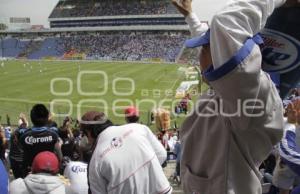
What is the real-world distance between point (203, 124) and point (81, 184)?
270cm

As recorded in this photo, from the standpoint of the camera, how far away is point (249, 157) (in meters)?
1.73

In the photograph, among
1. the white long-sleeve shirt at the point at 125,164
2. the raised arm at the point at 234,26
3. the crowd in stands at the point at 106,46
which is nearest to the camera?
the raised arm at the point at 234,26

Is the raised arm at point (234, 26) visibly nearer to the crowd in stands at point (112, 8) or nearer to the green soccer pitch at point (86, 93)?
the green soccer pitch at point (86, 93)

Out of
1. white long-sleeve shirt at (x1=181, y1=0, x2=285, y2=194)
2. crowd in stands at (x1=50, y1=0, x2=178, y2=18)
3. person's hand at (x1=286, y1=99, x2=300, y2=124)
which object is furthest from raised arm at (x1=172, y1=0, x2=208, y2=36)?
crowd in stands at (x1=50, y1=0, x2=178, y2=18)

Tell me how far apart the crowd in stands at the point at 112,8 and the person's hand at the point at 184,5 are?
9216 cm

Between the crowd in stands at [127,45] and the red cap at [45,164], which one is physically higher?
the crowd in stands at [127,45]

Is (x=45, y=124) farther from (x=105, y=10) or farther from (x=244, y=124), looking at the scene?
(x=105, y=10)

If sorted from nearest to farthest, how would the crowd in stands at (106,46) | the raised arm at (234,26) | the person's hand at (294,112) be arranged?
the raised arm at (234,26)
the person's hand at (294,112)
the crowd in stands at (106,46)

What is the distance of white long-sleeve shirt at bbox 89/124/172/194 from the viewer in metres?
3.05

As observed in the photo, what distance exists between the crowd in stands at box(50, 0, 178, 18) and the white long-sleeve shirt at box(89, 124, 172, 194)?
300ft

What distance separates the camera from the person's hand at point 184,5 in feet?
7.79

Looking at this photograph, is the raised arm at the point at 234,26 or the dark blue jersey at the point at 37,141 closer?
the raised arm at the point at 234,26

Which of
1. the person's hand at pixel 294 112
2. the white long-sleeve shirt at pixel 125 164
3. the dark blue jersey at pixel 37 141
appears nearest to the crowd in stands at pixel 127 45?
the dark blue jersey at pixel 37 141

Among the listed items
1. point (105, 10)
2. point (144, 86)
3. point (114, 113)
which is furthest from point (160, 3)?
point (114, 113)
